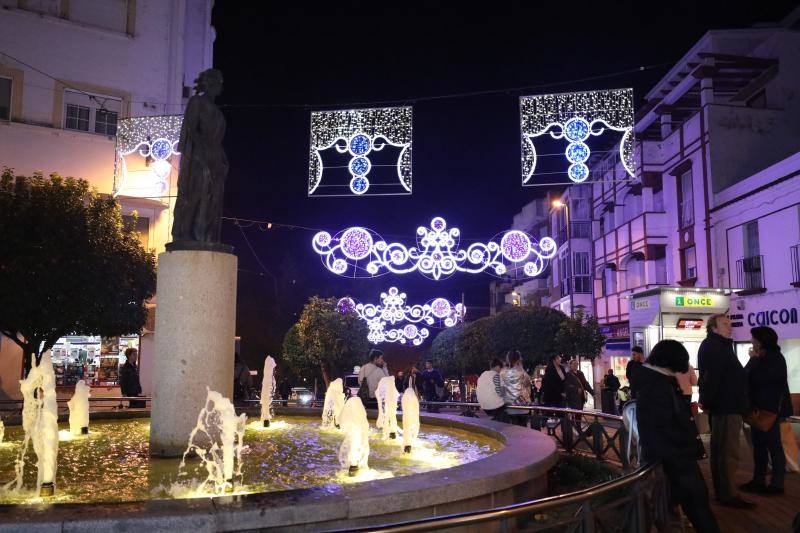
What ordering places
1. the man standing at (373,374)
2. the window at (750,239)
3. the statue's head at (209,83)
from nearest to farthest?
the statue's head at (209,83), the man standing at (373,374), the window at (750,239)

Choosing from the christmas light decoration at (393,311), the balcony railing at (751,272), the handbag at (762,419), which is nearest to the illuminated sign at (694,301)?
the balcony railing at (751,272)

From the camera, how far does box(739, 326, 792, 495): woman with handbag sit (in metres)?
7.67

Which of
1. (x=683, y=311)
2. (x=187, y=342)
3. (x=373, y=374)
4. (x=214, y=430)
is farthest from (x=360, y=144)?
(x=683, y=311)

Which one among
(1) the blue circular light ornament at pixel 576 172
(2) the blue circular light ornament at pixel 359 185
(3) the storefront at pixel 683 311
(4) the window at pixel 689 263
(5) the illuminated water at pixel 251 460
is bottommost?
(5) the illuminated water at pixel 251 460

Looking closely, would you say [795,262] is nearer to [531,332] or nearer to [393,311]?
[531,332]

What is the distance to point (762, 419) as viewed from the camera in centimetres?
762

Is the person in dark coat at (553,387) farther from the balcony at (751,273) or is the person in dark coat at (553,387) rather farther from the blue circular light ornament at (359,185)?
the balcony at (751,273)

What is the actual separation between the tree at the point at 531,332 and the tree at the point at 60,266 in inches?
718

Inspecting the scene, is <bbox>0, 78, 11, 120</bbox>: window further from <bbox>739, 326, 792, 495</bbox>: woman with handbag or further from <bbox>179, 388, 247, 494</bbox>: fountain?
<bbox>739, 326, 792, 495</bbox>: woman with handbag

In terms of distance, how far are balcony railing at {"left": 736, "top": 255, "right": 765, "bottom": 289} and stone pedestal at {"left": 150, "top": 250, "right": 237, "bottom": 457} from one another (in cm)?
2111

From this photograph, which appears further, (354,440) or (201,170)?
(201,170)

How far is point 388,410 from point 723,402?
4.92 meters

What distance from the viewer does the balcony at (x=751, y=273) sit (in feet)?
76.4

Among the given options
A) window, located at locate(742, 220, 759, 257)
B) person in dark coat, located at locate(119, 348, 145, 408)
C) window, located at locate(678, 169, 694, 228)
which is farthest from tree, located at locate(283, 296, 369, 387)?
window, located at locate(742, 220, 759, 257)
